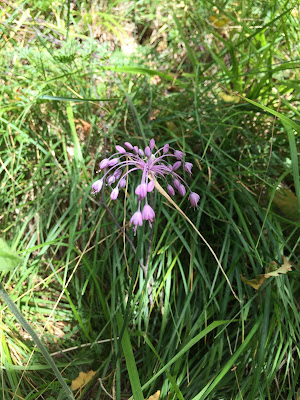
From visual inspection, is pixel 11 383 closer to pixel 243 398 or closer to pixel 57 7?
pixel 243 398

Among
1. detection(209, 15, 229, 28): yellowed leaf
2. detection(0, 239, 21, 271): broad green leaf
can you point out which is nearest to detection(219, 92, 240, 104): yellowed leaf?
detection(209, 15, 229, 28): yellowed leaf

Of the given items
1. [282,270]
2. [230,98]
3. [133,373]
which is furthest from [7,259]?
[230,98]

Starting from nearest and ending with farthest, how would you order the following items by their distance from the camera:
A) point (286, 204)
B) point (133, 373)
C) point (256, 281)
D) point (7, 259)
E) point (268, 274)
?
1. point (7, 259)
2. point (133, 373)
3. point (268, 274)
4. point (256, 281)
5. point (286, 204)

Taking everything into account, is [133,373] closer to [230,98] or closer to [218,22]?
[230,98]

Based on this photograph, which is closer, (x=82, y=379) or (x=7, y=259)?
(x=7, y=259)

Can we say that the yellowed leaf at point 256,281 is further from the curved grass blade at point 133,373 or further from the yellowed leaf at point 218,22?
the yellowed leaf at point 218,22

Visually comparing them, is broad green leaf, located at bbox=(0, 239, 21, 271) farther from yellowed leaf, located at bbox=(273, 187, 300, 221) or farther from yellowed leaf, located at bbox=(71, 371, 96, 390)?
yellowed leaf, located at bbox=(273, 187, 300, 221)

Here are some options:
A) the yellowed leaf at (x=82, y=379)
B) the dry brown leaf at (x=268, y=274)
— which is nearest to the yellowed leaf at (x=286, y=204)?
the dry brown leaf at (x=268, y=274)

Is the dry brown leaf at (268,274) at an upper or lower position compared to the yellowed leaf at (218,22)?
lower
